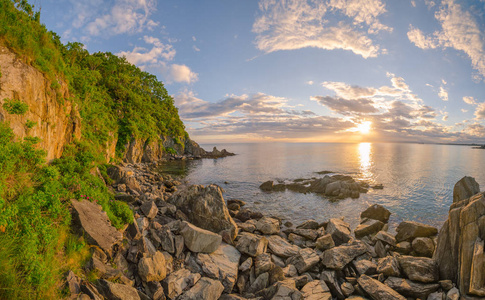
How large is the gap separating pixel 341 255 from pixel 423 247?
6977 millimetres

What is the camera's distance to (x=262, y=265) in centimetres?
1041

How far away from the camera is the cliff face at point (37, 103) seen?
8617mm

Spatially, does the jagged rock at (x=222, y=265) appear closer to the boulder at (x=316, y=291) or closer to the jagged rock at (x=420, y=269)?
the boulder at (x=316, y=291)

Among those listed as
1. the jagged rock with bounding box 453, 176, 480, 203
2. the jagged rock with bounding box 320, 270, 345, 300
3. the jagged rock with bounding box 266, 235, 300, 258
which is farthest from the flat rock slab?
the jagged rock with bounding box 453, 176, 480, 203

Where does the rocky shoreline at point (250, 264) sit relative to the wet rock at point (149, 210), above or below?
below

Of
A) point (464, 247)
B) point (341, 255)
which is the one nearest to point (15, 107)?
point (341, 255)

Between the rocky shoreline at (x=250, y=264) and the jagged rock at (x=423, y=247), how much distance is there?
56 mm

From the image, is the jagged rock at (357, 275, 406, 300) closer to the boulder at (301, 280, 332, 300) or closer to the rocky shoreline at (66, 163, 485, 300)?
the rocky shoreline at (66, 163, 485, 300)

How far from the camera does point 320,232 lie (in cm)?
1670

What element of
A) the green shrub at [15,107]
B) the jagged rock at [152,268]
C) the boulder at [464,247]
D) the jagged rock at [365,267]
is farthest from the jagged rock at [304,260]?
the green shrub at [15,107]

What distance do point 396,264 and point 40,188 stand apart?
673 inches

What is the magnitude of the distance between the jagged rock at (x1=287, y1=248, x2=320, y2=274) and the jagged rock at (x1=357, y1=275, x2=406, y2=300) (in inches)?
94.5

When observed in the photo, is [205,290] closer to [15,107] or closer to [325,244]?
[325,244]

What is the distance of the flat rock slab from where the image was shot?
7.86 metres
